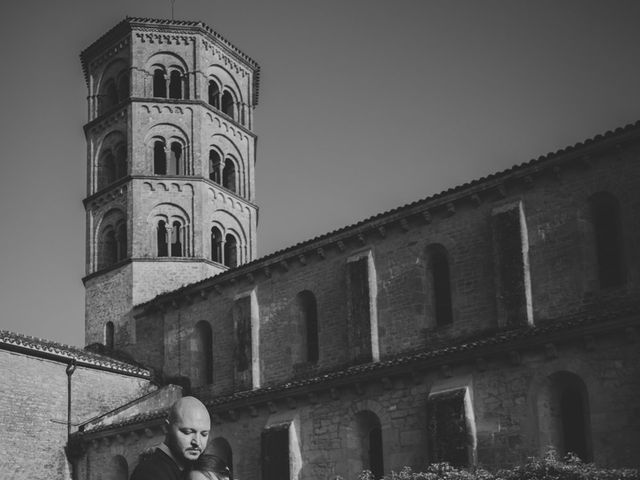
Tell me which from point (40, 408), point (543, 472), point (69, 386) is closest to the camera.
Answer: point (543, 472)

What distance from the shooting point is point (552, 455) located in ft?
64.8

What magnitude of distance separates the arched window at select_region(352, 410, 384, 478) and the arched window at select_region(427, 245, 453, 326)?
3467mm

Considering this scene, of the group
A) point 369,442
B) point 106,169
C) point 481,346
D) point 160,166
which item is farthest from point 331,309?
point 106,169

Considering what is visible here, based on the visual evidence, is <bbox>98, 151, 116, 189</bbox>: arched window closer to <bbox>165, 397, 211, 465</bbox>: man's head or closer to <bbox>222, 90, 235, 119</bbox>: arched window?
<bbox>222, 90, 235, 119</bbox>: arched window

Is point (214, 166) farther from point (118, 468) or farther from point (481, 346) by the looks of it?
point (481, 346)

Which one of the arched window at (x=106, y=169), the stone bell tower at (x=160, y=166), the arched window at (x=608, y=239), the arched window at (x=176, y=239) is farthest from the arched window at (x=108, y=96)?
the arched window at (x=608, y=239)

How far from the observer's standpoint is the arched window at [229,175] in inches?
1629

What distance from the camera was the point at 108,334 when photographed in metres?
37.6

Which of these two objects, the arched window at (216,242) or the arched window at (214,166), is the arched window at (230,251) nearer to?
the arched window at (216,242)

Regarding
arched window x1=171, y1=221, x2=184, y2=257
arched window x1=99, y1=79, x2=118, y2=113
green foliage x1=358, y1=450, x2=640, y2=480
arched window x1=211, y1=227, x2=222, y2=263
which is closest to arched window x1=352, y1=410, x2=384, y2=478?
green foliage x1=358, y1=450, x2=640, y2=480

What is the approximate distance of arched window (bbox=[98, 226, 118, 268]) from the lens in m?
39.3

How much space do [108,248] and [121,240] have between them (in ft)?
3.61

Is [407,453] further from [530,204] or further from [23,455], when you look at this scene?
[23,455]

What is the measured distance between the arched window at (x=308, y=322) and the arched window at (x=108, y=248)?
1183cm
